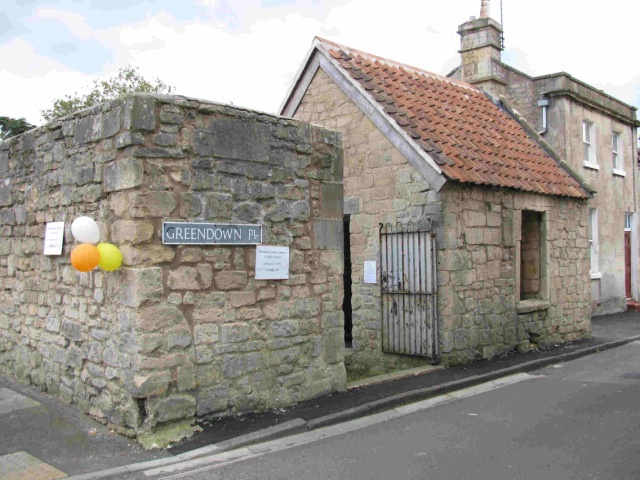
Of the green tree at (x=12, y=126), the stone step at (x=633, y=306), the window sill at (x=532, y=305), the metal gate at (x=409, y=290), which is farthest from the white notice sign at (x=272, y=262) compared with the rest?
the green tree at (x=12, y=126)

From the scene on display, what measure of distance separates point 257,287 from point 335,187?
68.1 inches

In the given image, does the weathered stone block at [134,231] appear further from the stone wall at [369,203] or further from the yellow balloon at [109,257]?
the stone wall at [369,203]

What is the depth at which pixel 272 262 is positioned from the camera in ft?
23.2

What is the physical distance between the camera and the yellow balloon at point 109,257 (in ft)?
19.5

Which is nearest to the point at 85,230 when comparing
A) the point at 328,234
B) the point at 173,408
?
the point at 173,408

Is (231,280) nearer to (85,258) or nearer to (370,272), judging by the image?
(85,258)

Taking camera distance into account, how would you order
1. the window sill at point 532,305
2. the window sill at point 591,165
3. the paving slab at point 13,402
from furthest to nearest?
the window sill at point 591,165
the window sill at point 532,305
the paving slab at point 13,402

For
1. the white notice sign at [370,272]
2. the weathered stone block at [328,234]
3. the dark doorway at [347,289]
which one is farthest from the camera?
the dark doorway at [347,289]

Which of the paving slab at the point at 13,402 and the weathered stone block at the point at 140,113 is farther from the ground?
the weathered stone block at the point at 140,113

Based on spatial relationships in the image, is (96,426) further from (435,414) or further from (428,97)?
(428,97)

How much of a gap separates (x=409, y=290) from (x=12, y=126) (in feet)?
55.3

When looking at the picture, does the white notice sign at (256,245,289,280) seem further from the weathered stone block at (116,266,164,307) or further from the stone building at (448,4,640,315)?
the stone building at (448,4,640,315)

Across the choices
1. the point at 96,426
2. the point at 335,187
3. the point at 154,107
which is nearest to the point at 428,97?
the point at 335,187

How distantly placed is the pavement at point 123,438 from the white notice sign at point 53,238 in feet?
5.81
